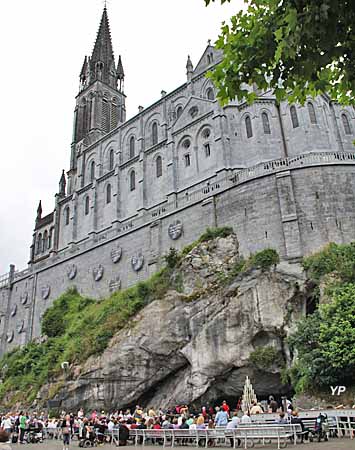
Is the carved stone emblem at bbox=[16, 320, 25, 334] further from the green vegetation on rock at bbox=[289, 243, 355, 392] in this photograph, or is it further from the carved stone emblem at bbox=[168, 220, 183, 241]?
the green vegetation on rock at bbox=[289, 243, 355, 392]

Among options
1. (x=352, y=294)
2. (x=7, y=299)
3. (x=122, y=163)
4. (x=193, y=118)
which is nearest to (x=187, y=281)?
(x=352, y=294)

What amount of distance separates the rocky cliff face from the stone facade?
2.67 metres

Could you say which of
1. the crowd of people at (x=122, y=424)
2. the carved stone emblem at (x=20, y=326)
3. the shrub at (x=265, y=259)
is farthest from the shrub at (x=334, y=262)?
the carved stone emblem at (x=20, y=326)

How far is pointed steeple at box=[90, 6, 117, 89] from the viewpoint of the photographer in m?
74.8

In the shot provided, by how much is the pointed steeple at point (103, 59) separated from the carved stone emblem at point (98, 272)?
43.0m

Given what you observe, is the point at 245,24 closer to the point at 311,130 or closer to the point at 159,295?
the point at 159,295

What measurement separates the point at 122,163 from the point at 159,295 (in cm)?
2716

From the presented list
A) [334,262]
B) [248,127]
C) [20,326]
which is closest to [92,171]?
[20,326]

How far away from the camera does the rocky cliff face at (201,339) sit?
2425cm

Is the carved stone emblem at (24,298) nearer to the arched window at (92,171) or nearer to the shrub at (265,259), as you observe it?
the arched window at (92,171)

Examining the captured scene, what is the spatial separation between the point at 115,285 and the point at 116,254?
8.58ft

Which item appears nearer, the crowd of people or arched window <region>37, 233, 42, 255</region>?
the crowd of people

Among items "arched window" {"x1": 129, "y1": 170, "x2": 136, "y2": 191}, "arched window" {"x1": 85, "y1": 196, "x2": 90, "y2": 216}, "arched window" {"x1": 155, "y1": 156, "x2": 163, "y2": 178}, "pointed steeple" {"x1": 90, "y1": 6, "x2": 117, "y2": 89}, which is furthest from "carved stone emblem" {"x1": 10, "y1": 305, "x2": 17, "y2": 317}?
"pointed steeple" {"x1": 90, "y1": 6, "x2": 117, "y2": 89}

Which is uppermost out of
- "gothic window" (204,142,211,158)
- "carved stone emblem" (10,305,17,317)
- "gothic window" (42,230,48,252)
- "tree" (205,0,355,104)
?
"gothic window" (42,230,48,252)
